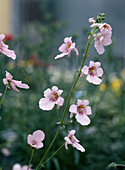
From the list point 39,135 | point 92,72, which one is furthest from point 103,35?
point 39,135

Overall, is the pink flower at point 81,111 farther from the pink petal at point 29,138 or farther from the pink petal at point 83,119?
the pink petal at point 29,138

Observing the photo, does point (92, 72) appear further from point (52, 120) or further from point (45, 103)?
point (52, 120)

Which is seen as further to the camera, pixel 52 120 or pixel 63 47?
pixel 52 120

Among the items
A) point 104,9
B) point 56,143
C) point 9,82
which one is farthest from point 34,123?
point 104,9

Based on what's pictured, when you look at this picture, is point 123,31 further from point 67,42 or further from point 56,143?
point 67,42

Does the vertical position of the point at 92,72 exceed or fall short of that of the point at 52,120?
it falls short

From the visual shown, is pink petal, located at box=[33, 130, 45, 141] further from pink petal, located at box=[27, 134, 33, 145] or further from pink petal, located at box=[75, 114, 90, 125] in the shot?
pink petal, located at box=[75, 114, 90, 125]

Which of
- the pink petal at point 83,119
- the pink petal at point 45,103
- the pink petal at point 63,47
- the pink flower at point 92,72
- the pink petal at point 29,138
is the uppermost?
the pink petal at point 63,47

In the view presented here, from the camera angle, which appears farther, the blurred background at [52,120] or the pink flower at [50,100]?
the blurred background at [52,120]

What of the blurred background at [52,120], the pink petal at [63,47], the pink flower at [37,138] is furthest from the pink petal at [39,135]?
the blurred background at [52,120]

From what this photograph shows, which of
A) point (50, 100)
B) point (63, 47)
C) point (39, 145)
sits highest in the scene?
point (63, 47)

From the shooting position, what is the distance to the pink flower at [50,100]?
0.69 meters

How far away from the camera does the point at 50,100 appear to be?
0.71 m

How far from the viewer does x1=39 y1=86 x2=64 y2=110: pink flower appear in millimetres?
694
